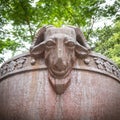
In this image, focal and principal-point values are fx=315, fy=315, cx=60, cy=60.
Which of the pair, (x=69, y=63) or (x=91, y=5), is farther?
(x=91, y=5)

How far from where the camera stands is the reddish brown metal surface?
223 cm

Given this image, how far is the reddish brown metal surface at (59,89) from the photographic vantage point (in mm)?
2230

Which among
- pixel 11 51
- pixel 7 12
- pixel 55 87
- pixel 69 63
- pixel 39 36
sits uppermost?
pixel 7 12

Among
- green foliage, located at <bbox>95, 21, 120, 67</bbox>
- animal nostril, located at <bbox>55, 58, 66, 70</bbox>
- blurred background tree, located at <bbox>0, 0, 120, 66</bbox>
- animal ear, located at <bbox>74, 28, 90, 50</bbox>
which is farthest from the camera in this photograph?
green foliage, located at <bbox>95, 21, 120, 67</bbox>

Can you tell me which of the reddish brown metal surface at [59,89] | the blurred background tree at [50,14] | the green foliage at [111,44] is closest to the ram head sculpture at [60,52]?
the reddish brown metal surface at [59,89]

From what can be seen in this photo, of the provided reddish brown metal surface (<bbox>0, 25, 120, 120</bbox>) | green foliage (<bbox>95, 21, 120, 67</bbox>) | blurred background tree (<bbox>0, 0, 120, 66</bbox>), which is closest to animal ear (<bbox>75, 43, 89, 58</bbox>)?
reddish brown metal surface (<bbox>0, 25, 120, 120</bbox>)

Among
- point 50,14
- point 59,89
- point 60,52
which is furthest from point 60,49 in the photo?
point 50,14

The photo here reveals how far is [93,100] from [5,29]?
14.7 ft

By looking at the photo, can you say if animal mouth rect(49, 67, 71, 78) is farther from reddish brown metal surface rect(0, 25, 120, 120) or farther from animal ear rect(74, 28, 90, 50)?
animal ear rect(74, 28, 90, 50)

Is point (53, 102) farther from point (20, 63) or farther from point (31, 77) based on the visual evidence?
point (20, 63)

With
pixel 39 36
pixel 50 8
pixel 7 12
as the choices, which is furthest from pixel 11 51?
pixel 39 36

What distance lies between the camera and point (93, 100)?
89.6 inches

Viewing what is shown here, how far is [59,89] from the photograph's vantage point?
7.38 ft

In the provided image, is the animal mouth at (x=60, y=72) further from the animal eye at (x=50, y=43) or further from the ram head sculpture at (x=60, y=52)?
the animal eye at (x=50, y=43)
